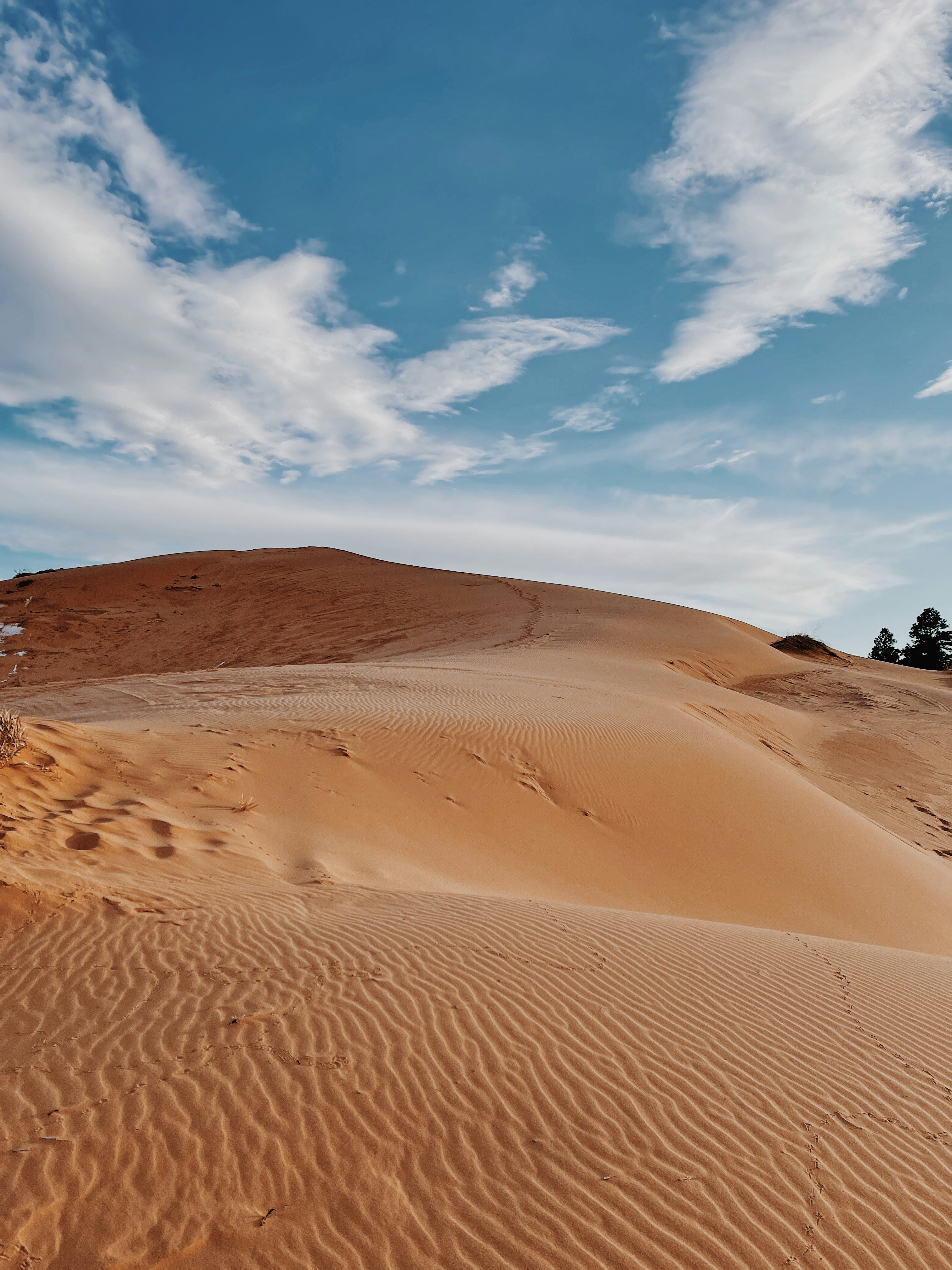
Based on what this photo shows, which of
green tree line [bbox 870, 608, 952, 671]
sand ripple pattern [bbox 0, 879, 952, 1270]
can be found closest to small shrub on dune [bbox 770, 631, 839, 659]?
green tree line [bbox 870, 608, 952, 671]

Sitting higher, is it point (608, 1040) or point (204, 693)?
point (204, 693)

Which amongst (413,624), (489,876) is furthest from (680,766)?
(413,624)

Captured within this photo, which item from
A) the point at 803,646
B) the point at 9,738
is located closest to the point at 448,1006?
the point at 9,738

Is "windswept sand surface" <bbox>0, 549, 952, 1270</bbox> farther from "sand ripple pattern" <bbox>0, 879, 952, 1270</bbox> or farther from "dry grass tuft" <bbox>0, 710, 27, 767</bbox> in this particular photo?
"dry grass tuft" <bbox>0, 710, 27, 767</bbox>

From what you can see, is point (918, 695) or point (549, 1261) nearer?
point (549, 1261)

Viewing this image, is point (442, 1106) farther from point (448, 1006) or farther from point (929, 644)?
point (929, 644)

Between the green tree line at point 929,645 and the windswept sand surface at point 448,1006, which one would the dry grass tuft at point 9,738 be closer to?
the windswept sand surface at point 448,1006

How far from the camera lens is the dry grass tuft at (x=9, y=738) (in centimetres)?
661

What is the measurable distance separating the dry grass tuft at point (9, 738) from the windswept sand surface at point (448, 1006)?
0.66 ft

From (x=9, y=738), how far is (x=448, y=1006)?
5022 millimetres

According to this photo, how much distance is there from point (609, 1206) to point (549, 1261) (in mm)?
307

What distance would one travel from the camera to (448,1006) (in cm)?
387

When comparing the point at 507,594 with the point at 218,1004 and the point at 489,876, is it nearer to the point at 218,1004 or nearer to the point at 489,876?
the point at 489,876

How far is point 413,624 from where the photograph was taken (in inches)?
1091
